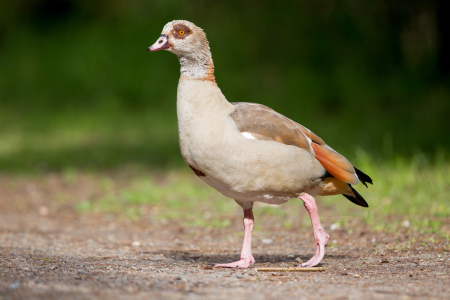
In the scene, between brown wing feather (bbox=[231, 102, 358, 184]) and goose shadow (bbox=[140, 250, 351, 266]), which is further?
goose shadow (bbox=[140, 250, 351, 266])

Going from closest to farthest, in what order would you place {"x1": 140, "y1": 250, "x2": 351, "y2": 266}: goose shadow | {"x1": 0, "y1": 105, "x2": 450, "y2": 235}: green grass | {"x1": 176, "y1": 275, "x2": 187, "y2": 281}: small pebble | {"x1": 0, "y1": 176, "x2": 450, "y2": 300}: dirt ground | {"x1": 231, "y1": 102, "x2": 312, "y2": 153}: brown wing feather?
{"x1": 0, "y1": 176, "x2": 450, "y2": 300}: dirt ground → {"x1": 176, "y1": 275, "x2": 187, "y2": 281}: small pebble → {"x1": 231, "y1": 102, "x2": 312, "y2": 153}: brown wing feather → {"x1": 140, "y1": 250, "x2": 351, "y2": 266}: goose shadow → {"x1": 0, "y1": 105, "x2": 450, "y2": 235}: green grass

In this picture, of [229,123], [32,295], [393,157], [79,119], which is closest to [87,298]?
[32,295]

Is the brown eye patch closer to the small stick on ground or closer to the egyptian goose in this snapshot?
the egyptian goose

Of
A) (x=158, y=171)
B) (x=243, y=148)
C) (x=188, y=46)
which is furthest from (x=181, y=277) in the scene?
(x=158, y=171)

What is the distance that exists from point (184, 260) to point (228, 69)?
31.7ft

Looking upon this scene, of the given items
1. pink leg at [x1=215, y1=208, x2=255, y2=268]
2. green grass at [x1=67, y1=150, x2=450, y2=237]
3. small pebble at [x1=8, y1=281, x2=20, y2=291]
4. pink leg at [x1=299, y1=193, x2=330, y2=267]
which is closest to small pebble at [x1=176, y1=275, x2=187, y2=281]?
pink leg at [x1=215, y1=208, x2=255, y2=268]

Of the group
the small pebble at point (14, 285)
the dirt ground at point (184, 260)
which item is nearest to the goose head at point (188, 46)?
the dirt ground at point (184, 260)

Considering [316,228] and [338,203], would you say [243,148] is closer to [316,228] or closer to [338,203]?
[316,228]

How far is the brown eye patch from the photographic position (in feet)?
14.2

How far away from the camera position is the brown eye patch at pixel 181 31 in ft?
14.2

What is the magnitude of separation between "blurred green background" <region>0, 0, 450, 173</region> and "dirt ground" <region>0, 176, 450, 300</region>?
4.23 meters

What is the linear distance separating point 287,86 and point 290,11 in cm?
225

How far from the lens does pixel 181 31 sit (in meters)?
4.32

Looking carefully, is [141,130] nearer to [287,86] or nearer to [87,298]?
→ [287,86]
